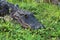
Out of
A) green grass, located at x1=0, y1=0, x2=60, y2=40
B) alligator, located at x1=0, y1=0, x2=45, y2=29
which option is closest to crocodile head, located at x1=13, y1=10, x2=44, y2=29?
alligator, located at x1=0, y1=0, x2=45, y2=29

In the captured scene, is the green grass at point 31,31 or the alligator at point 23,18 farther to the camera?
the alligator at point 23,18

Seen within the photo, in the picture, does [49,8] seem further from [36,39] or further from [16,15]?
[36,39]

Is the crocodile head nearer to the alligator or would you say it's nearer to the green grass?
the alligator

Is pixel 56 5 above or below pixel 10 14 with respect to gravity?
below

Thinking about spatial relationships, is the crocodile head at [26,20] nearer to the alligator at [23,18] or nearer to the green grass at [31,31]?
the alligator at [23,18]

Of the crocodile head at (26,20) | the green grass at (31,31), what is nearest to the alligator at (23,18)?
the crocodile head at (26,20)

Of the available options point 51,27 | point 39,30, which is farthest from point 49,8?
point 39,30

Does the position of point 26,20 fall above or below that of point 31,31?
above

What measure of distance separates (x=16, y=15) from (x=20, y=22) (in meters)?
0.34

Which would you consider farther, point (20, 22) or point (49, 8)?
point (49, 8)

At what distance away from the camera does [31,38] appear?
25.2 feet

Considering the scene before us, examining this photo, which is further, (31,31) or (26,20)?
(26,20)

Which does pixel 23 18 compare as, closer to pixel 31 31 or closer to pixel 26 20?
pixel 26 20

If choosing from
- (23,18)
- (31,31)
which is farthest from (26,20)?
(31,31)
